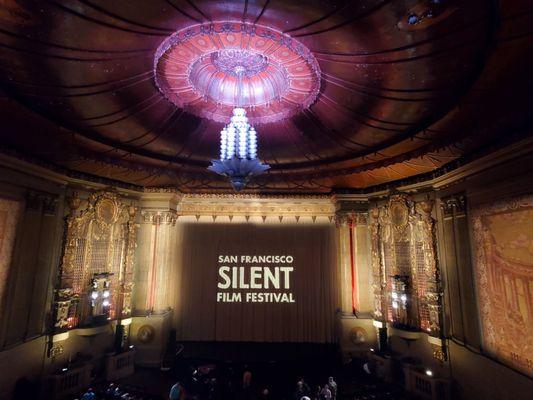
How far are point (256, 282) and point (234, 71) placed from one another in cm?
888

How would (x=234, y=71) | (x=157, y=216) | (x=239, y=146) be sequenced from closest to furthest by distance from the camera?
(x=239, y=146) → (x=234, y=71) → (x=157, y=216)

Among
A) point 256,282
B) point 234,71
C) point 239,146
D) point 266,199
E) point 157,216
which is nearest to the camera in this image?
point 239,146

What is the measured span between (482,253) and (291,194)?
6.55 meters

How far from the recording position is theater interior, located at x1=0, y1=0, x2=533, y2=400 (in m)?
3.89

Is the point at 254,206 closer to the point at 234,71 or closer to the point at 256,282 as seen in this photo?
the point at 256,282

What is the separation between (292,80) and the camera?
5336 mm

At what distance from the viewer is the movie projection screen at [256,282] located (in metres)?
12.0

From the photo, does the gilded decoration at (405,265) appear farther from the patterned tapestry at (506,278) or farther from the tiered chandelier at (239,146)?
the tiered chandelier at (239,146)

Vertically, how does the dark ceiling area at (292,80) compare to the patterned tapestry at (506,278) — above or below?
above

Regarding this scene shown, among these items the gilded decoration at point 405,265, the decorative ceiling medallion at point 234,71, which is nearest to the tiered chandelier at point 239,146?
the decorative ceiling medallion at point 234,71

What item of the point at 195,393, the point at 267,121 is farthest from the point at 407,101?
the point at 195,393

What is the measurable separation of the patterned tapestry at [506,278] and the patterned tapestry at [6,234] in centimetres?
1054

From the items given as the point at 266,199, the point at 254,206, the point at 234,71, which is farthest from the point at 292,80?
the point at 254,206

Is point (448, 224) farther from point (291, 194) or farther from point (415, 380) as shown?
point (291, 194)
